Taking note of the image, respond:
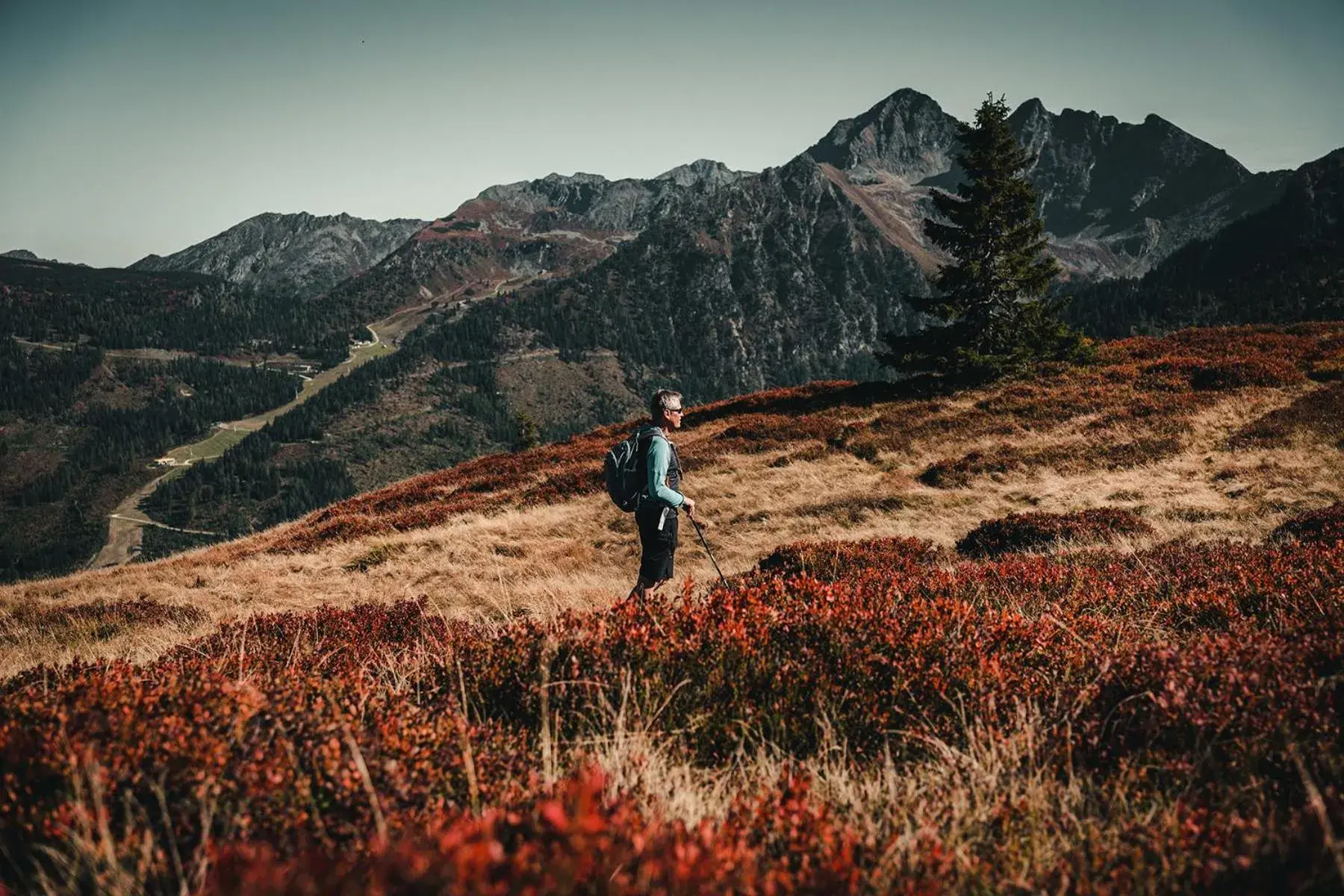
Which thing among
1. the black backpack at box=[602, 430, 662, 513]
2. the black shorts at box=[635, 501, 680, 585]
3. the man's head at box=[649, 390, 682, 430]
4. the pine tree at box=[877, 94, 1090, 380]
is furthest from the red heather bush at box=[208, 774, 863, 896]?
the pine tree at box=[877, 94, 1090, 380]

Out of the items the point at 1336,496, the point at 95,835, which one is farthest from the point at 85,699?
the point at 1336,496

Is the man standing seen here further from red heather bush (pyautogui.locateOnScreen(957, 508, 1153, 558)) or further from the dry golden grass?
red heather bush (pyautogui.locateOnScreen(957, 508, 1153, 558))

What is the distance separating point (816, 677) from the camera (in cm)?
389

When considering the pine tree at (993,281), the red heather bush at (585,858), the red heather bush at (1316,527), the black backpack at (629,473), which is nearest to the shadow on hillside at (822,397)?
the pine tree at (993,281)

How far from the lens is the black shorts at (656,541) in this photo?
25.0 feet

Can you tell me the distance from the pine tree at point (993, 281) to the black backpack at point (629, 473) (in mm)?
22301

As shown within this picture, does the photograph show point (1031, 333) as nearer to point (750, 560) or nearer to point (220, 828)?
point (750, 560)

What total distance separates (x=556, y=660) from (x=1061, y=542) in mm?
9873

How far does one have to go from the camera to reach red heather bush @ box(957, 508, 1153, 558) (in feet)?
36.7

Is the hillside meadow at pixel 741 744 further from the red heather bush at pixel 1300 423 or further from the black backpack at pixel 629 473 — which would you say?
the red heather bush at pixel 1300 423

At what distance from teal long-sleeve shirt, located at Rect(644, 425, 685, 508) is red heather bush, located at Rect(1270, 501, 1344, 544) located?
7.73 metres

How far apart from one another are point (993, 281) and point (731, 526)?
18297 millimetres

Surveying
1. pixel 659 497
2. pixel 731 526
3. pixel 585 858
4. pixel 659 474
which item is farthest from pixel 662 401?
pixel 731 526

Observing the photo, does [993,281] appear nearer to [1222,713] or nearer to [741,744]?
[1222,713]
